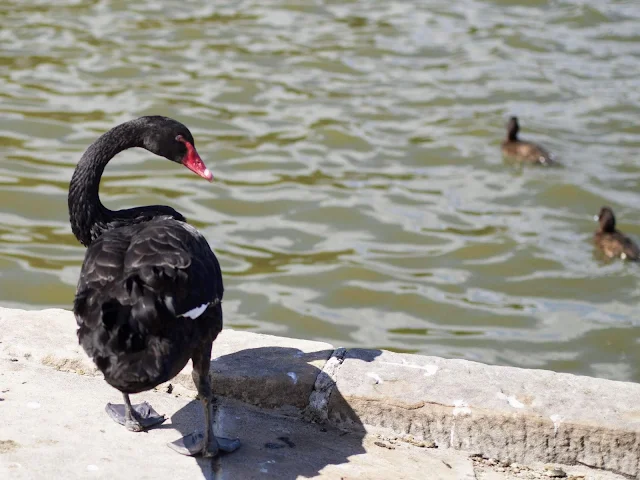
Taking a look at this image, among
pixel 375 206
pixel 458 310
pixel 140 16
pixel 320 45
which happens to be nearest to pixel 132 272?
pixel 458 310

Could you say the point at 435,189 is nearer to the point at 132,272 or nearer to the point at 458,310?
the point at 458,310

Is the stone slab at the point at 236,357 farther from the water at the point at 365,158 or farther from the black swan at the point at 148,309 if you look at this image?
the water at the point at 365,158

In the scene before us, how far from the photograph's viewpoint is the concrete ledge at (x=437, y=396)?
13.5 feet

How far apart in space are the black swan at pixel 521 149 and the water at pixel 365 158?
180 mm

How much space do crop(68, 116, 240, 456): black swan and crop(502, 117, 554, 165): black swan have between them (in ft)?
20.1

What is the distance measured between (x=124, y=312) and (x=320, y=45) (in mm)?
9729

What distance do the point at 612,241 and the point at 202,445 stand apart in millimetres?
5367

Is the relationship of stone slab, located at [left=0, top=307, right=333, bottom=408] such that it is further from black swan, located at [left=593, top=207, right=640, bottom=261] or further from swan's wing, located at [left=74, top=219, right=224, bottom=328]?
black swan, located at [left=593, top=207, right=640, bottom=261]

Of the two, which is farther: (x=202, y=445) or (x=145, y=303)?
(x=202, y=445)

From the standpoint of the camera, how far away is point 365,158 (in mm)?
9898

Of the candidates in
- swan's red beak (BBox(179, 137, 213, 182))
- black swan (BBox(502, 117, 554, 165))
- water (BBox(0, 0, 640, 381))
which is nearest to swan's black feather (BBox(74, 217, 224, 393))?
swan's red beak (BBox(179, 137, 213, 182))

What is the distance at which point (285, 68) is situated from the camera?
12.0 m

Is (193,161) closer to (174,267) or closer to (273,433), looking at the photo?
(174,267)

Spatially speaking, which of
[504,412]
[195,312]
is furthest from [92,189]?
[504,412]
